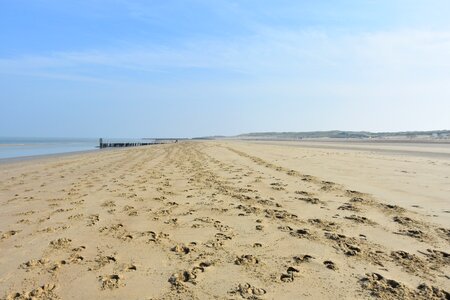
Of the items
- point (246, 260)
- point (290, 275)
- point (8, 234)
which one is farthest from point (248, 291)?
point (8, 234)

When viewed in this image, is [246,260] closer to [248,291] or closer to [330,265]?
[248,291]

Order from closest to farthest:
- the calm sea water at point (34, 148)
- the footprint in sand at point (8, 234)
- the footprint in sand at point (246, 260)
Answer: the footprint in sand at point (246, 260) → the footprint in sand at point (8, 234) → the calm sea water at point (34, 148)

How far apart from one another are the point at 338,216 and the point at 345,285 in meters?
2.78

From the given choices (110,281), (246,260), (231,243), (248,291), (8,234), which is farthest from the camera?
(8,234)

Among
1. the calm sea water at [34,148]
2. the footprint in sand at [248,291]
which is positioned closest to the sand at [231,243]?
the footprint in sand at [248,291]

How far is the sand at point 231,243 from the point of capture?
3.53 meters

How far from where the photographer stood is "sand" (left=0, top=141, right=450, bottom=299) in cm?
353

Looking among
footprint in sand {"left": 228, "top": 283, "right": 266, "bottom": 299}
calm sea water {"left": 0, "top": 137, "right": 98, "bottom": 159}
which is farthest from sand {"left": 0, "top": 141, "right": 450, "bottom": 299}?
calm sea water {"left": 0, "top": 137, "right": 98, "bottom": 159}

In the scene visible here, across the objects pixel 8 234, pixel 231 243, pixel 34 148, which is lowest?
pixel 34 148

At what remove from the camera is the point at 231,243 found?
4.88 meters

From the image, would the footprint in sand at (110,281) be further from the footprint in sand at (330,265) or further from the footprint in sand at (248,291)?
the footprint in sand at (330,265)

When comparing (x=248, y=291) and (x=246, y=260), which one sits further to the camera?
(x=246, y=260)

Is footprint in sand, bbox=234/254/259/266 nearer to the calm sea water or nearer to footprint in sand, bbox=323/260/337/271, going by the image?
footprint in sand, bbox=323/260/337/271

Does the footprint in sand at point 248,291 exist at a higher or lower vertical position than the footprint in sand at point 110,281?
higher
